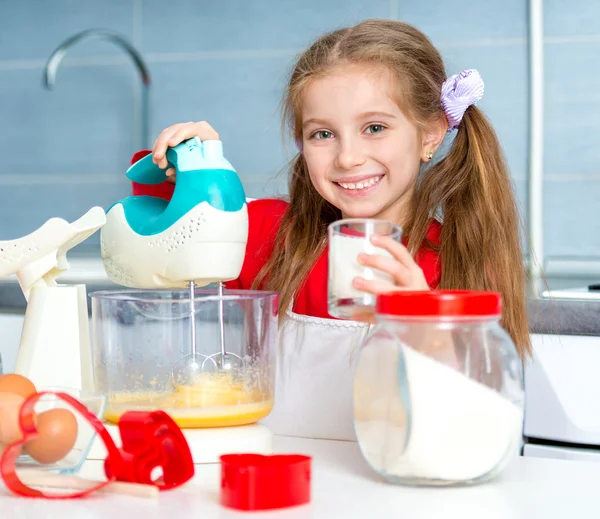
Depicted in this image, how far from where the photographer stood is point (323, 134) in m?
1.32

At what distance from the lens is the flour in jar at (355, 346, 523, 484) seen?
641 mm

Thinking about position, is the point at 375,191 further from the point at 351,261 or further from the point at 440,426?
the point at 440,426

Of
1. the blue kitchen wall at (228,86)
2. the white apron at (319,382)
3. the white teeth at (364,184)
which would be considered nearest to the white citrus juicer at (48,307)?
the white apron at (319,382)

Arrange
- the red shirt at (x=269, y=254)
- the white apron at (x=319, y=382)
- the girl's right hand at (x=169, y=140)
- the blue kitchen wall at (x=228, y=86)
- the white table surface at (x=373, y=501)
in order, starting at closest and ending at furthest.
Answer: the white table surface at (x=373, y=501) < the girl's right hand at (x=169, y=140) < the white apron at (x=319, y=382) < the red shirt at (x=269, y=254) < the blue kitchen wall at (x=228, y=86)

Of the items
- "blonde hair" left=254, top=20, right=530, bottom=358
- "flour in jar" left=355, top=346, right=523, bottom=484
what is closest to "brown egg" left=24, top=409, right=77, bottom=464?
"flour in jar" left=355, top=346, right=523, bottom=484

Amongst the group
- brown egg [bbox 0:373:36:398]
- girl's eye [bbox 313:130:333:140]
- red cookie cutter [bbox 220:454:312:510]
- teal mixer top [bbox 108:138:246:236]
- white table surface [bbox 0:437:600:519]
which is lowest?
white table surface [bbox 0:437:600:519]

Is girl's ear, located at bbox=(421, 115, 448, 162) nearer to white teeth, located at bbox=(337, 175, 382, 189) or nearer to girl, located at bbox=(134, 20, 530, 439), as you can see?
girl, located at bbox=(134, 20, 530, 439)

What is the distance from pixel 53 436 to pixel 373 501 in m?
0.26

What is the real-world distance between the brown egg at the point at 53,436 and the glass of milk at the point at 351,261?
245 millimetres

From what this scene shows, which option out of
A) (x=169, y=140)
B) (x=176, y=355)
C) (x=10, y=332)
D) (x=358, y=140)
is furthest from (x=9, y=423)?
(x=10, y=332)

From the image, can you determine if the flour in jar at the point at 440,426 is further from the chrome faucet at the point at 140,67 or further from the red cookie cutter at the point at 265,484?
the chrome faucet at the point at 140,67

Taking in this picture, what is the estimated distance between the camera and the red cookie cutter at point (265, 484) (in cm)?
61

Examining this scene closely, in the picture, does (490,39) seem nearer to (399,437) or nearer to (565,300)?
(565,300)

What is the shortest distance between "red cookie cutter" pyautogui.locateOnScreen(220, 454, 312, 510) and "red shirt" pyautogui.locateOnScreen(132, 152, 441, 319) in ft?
2.21
